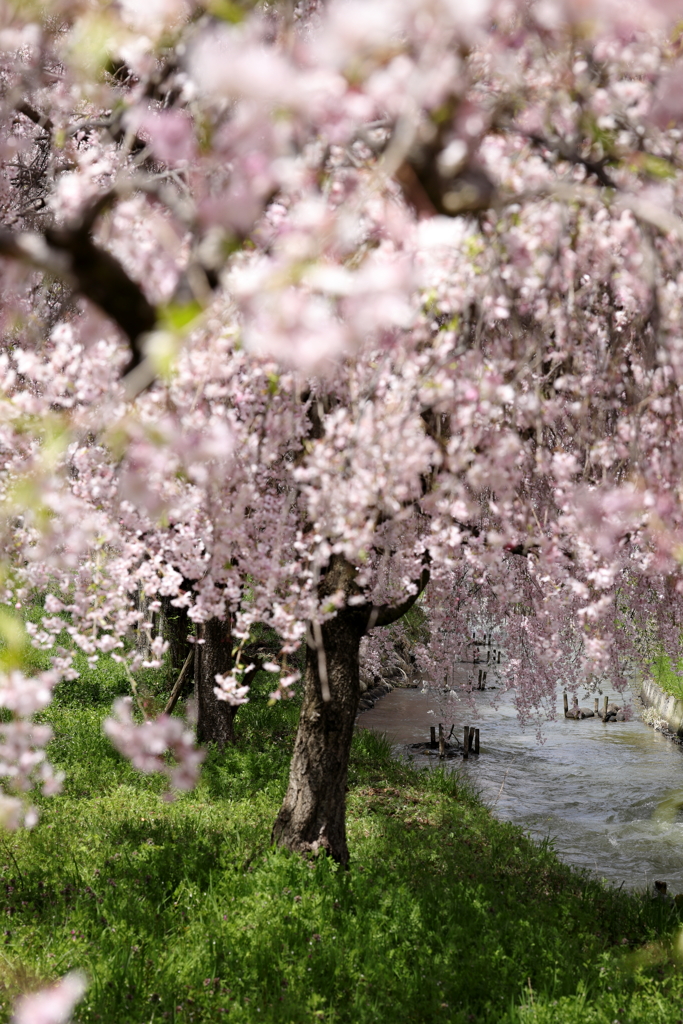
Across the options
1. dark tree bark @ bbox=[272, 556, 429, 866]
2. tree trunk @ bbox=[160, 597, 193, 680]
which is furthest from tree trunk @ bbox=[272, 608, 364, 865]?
tree trunk @ bbox=[160, 597, 193, 680]

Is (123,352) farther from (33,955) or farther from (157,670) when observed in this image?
(157,670)

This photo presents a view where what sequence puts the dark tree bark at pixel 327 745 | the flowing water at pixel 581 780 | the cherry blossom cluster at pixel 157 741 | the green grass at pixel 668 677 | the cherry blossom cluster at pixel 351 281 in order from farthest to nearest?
the green grass at pixel 668 677, the flowing water at pixel 581 780, the dark tree bark at pixel 327 745, the cherry blossom cluster at pixel 157 741, the cherry blossom cluster at pixel 351 281

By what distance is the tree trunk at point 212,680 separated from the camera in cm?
1155

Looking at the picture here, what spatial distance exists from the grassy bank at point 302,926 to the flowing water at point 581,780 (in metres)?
3.56

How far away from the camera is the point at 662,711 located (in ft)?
72.4

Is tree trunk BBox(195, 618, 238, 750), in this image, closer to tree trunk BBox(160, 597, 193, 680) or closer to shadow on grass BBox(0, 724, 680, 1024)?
shadow on grass BBox(0, 724, 680, 1024)

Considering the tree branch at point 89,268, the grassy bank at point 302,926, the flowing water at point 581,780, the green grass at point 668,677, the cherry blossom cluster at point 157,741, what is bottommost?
the flowing water at point 581,780

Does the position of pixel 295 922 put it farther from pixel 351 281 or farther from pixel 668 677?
pixel 668 677

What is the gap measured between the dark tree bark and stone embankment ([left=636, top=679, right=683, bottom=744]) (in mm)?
15202

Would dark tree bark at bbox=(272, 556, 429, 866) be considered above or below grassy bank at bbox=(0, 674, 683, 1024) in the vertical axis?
above

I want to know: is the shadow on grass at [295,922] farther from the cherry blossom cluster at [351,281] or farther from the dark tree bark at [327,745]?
the cherry blossom cluster at [351,281]

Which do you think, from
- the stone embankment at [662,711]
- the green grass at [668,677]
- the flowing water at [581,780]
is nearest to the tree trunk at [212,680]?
the flowing water at [581,780]

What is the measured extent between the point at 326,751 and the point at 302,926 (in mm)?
1649

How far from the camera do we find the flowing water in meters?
12.6
